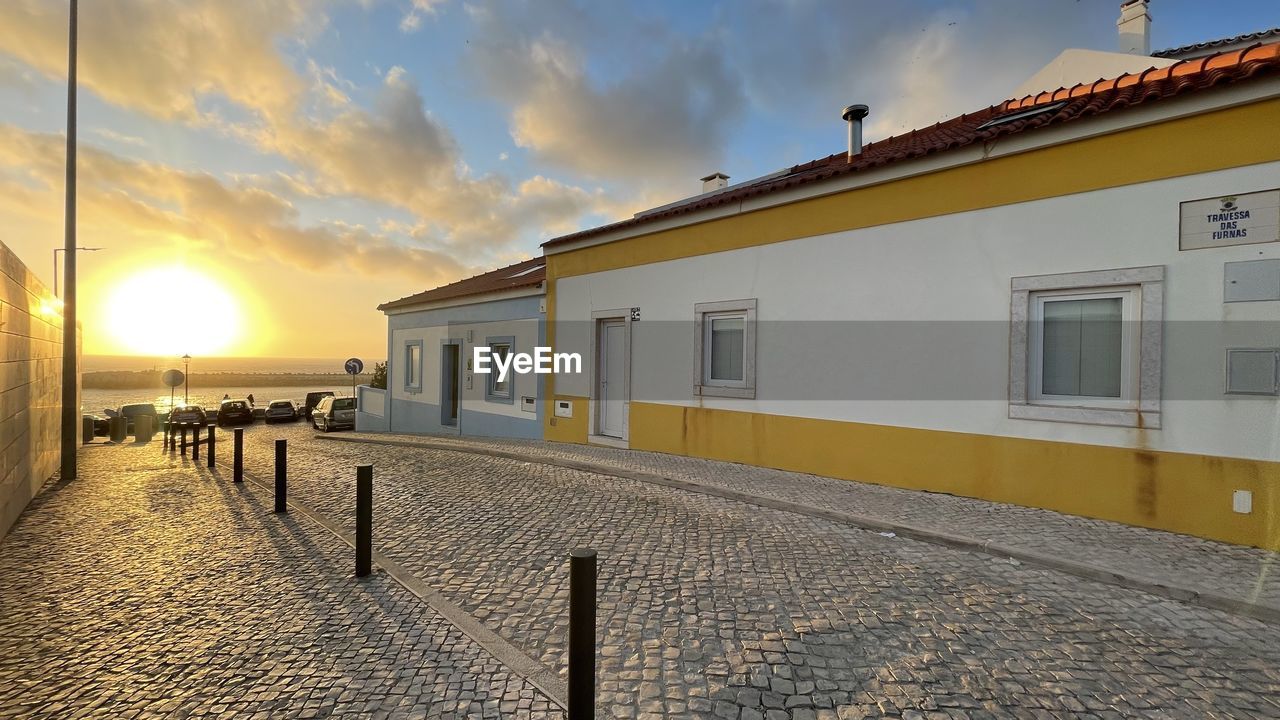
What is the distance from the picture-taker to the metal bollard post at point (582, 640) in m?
2.41

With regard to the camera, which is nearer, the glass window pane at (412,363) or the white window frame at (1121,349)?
the white window frame at (1121,349)

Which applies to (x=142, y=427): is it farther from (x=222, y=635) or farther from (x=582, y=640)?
(x=582, y=640)

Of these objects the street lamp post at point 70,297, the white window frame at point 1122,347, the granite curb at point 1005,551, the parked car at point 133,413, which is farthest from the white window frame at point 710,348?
the parked car at point 133,413

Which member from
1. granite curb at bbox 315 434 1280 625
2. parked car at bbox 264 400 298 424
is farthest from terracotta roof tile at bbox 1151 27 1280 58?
parked car at bbox 264 400 298 424

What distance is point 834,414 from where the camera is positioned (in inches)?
303

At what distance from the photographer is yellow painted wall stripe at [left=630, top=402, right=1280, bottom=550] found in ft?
16.5

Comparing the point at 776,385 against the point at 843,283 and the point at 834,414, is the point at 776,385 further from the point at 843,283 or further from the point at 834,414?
the point at 843,283

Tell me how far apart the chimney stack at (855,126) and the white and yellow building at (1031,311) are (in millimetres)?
1472

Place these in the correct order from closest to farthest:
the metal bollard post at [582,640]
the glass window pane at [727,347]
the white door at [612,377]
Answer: the metal bollard post at [582,640] < the glass window pane at [727,347] < the white door at [612,377]

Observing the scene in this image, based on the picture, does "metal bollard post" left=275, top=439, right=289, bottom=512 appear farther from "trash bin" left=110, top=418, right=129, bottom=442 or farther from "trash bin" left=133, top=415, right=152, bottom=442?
"trash bin" left=110, top=418, right=129, bottom=442

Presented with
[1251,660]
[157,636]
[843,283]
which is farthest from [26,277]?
[1251,660]

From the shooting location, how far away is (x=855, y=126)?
33.3ft

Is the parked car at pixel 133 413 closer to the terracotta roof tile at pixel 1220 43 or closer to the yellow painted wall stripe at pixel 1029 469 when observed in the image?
the yellow painted wall stripe at pixel 1029 469

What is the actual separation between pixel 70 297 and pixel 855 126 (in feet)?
46.3
